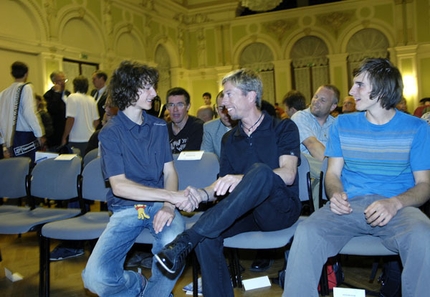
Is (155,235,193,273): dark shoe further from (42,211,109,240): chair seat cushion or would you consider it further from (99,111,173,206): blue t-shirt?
(42,211,109,240): chair seat cushion

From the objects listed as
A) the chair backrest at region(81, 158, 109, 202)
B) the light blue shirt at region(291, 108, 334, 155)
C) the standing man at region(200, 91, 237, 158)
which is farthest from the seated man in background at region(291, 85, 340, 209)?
the chair backrest at region(81, 158, 109, 202)

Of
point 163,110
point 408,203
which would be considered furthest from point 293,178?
point 163,110

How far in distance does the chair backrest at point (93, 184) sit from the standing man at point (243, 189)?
38.0 inches

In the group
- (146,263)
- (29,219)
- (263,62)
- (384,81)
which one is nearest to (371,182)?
(384,81)

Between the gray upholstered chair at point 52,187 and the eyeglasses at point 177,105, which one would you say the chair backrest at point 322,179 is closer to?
the eyeglasses at point 177,105

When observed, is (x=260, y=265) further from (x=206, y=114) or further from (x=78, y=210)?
(x=206, y=114)

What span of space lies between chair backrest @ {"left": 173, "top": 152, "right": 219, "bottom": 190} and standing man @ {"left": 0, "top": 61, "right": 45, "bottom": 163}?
2264 millimetres

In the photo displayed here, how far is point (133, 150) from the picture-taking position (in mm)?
2334

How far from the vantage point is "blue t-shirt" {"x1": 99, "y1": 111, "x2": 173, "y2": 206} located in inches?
90.0

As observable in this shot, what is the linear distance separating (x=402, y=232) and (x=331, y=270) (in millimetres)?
794

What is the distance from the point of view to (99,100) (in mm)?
5555

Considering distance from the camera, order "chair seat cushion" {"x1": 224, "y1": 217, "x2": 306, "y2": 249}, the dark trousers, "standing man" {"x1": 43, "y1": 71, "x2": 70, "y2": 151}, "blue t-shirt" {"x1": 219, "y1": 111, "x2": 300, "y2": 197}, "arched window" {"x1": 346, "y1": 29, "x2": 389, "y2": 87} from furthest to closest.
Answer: "arched window" {"x1": 346, "y1": 29, "x2": 389, "y2": 87} → "standing man" {"x1": 43, "y1": 71, "x2": 70, "y2": 151} → the dark trousers → "blue t-shirt" {"x1": 219, "y1": 111, "x2": 300, "y2": 197} → "chair seat cushion" {"x1": 224, "y1": 217, "x2": 306, "y2": 249}

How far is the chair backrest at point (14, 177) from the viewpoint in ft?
11.1

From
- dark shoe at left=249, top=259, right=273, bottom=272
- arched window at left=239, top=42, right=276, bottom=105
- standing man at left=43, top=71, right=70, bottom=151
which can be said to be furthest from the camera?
arched window at left=239, top=42, right=276, bottom=105
